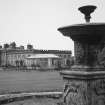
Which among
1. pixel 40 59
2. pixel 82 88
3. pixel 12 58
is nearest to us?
pixel 82 88

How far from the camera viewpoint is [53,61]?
7875 centimetres

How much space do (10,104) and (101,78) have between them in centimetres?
319

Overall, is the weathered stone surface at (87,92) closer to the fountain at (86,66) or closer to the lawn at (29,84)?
the fountain at (86,66)

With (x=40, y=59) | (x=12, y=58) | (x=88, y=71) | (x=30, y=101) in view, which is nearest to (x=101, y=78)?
(x=88, y=71)

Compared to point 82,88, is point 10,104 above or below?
below

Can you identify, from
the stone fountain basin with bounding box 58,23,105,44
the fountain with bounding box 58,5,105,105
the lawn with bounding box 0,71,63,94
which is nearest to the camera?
the stone fountain basin with bounding box 58,23,105,44

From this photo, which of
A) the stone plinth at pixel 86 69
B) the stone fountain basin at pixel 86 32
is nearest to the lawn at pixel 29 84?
the stone plinth at pixel 86 69

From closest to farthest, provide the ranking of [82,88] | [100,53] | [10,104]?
[82,88] < [100,53] < [10,104]

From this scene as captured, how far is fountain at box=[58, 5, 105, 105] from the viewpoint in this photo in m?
5.39

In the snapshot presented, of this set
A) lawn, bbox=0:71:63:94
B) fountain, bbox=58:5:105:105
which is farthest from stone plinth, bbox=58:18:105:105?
lawn, bbox=0:71:63:94

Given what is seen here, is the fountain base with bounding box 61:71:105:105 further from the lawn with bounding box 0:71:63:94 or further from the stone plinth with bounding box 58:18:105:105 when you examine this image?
the lawn with bounding box 0:71:63:94

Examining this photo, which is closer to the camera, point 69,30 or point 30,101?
point 69,30

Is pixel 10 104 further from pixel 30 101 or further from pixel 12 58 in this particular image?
pixel 12 58

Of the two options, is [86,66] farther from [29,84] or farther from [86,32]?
[29,84]
